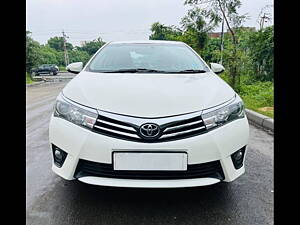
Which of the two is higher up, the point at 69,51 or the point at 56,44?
the point at 56,44

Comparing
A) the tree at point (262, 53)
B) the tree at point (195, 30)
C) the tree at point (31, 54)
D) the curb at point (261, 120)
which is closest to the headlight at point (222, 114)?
the curb at point (261, 120)

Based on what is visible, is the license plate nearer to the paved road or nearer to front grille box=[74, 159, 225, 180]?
front grille box=[74, 159, 225, 180]

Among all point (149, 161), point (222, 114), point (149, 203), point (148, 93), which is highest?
point (148, 93)

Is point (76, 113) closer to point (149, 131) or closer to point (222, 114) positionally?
point (149, 131)

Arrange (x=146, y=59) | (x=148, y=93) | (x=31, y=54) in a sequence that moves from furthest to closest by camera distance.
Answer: (x=31, y=54) → (x=146, y=59) → (x=148, y=93)

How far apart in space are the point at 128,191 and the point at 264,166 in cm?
154

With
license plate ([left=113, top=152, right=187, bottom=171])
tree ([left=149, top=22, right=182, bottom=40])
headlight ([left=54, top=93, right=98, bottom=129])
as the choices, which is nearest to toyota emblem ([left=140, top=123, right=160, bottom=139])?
license plate ([left=113, top=152, right=187, bottom=171])

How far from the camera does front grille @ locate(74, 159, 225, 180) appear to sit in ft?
6.46

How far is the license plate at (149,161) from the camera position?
6.31 ft

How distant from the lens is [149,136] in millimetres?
1940

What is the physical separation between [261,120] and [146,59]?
9.23 ft

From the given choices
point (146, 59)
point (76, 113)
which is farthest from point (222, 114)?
point (146, 59)

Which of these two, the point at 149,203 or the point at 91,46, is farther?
the point at 91,46
